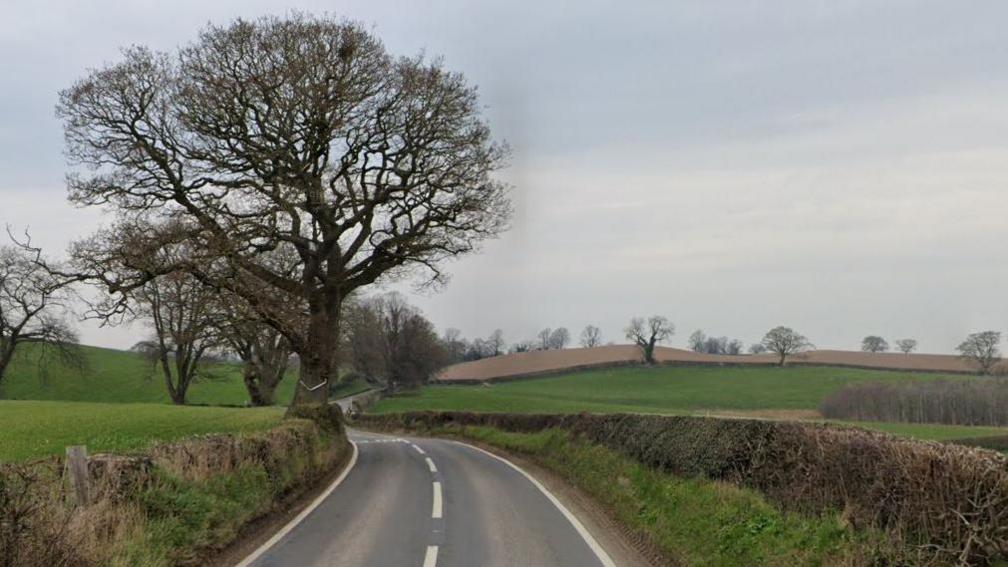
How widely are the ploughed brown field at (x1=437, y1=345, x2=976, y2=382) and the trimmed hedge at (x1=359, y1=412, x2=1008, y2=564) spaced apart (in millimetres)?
94655

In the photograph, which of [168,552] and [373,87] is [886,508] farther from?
[373,87]

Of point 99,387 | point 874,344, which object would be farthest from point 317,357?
point 874,344

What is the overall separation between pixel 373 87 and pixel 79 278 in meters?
11.5

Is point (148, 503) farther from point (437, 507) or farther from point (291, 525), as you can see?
point (437, 507)

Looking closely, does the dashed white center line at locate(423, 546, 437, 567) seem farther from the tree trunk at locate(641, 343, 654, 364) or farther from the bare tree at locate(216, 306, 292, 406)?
the tree trunk at locate(641, 343, 654, 364)

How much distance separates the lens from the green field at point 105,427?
26.6m

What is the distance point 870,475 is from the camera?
782cm

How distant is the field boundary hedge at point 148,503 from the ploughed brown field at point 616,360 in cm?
9224

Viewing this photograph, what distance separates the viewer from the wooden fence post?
9.02m

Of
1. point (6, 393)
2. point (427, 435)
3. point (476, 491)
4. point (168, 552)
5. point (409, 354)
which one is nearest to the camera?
point (168, 552)

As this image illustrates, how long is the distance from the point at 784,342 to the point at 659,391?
3167 cm

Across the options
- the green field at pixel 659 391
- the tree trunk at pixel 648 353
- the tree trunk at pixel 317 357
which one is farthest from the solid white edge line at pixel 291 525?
the tree trunk at pixel 648 353

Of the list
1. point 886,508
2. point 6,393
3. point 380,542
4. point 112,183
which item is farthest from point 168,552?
point 6,393

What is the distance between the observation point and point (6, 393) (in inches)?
2997
